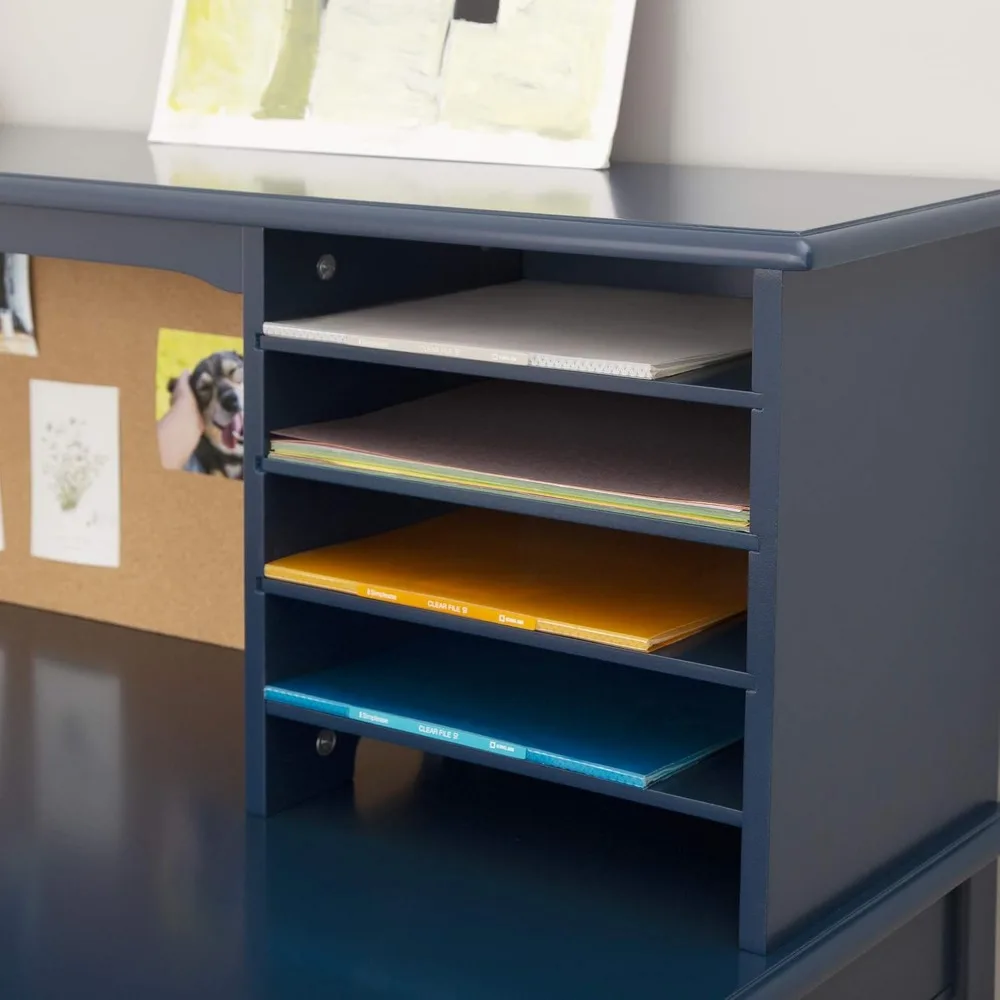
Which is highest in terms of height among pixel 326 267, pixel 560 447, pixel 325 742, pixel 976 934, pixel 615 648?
pixel 326 267

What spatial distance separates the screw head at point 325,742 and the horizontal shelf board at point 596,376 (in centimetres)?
31

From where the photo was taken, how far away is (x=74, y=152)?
1474 mm

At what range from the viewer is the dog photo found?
164cm

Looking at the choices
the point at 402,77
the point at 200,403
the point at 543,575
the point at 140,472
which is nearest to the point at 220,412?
the point at 200,403

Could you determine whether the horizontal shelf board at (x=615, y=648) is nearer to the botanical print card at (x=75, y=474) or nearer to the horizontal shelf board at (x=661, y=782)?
the horizontal shelf board at (x=661, y=782)

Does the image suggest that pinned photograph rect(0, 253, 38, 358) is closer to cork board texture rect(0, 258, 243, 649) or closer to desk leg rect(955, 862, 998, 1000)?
cork board texture rect(0, 258, 243, 649)

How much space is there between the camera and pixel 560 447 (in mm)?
1227

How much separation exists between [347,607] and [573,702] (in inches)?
7.4

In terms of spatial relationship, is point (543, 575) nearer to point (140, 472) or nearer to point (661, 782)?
point (661, 782)

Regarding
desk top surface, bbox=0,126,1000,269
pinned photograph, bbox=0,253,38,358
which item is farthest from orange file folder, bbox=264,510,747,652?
pinned photograph, bbox=0,253,38,358

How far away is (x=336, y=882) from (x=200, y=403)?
63 centimetres

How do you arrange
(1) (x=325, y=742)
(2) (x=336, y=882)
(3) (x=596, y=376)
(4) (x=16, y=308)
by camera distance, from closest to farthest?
(3) (x=596, y=376)
(2) (x=336, y=882)
(1) (x=325, y=742)
(4) (x=16, y=308)

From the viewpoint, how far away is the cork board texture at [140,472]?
65.9 inches

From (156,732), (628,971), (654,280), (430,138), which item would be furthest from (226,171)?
(628,971)
